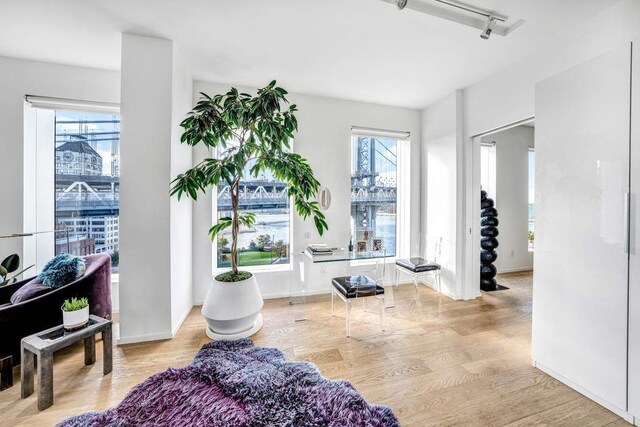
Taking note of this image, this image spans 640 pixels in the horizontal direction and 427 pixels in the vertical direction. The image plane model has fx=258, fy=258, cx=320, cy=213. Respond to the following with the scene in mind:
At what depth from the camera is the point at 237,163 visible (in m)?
2.26

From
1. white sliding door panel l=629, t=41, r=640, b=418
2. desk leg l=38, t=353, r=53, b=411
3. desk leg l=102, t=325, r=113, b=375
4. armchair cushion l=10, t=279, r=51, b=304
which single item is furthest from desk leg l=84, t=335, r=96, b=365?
white sliding door panel l=629, t=41, r=640, b=418

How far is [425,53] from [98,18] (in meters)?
2.84

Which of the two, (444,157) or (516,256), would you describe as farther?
(516,256)

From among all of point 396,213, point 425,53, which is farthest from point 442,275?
point 425,53

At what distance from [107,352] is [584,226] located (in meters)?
3.48

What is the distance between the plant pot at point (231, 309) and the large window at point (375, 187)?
177 centimetres

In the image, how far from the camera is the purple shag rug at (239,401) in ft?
4.59

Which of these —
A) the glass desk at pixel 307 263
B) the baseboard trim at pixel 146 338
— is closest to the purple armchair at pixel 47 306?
the baseboard trim at pixel 146 338

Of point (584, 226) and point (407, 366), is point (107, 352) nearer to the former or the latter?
point (407, 366)

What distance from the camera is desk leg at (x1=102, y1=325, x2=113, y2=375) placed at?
1.90 m

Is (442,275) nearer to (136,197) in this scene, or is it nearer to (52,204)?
(136,197)

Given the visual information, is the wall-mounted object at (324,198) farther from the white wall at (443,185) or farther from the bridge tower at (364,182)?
the white wall at (443,185)

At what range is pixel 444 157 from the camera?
11.7ft

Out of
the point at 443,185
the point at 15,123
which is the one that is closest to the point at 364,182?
the point at 443,185
